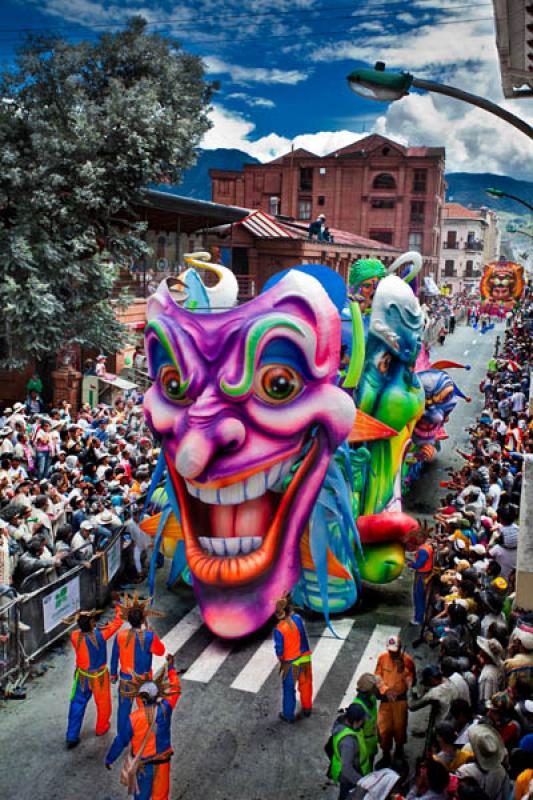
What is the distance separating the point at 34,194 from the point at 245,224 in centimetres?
1652

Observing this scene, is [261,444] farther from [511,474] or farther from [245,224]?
[245,224]

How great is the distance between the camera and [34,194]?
58.2ft

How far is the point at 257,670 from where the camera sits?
9.02 m

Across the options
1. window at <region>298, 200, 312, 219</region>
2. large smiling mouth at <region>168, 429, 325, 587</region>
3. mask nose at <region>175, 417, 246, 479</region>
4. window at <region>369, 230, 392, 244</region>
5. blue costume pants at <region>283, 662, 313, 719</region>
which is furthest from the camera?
window at <region>369, 230, 392, 244</region>

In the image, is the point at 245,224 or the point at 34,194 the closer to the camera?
the point at 34,194

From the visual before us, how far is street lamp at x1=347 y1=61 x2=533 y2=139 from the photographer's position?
6.21m

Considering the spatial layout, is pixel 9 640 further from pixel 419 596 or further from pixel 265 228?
pixel 265 228

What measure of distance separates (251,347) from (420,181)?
52.3 meters

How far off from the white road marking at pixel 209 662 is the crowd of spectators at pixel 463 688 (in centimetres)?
227

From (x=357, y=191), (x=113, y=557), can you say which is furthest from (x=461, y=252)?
(x=113, y=557)

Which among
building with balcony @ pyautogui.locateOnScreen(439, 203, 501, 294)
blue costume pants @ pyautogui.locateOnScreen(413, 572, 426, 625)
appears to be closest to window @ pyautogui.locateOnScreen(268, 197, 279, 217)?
building with balcony @ pyautogui.locateOnScreen(439, 203, 501, 294)

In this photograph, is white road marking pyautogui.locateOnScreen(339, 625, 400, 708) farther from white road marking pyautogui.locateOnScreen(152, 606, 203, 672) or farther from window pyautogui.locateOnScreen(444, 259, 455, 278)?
window pyautogui.locateOnScreen(444, 259, 455, 278)

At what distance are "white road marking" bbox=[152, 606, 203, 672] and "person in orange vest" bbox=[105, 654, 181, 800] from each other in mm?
2798

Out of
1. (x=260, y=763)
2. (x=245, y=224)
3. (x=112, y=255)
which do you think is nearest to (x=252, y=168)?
(x=245, y=224)
